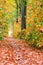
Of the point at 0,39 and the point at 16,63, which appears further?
the point at 0,39

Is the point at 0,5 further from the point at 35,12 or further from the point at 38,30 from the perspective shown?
the point at 38,30

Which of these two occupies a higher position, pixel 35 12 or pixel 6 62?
pixel 35 12

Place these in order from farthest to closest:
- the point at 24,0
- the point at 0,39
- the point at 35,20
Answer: the point at 24,0, the point at 0,39, the point at 35,20

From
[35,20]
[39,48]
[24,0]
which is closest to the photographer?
[39,48]

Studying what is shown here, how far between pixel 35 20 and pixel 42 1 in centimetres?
145

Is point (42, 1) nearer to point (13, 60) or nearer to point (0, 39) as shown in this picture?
point (0, 39)

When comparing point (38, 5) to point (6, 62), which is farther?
point (38, 5)

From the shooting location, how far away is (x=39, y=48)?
1355cm

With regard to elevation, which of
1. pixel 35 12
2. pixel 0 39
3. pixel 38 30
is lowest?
pixel 0 39

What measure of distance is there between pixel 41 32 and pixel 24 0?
28.8 ft

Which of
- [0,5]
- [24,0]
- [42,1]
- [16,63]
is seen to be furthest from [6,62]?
[24,0]

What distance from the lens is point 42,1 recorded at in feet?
49.3

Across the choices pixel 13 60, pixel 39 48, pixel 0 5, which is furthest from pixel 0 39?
pixel 13 60

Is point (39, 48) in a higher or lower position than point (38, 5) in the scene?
lower
